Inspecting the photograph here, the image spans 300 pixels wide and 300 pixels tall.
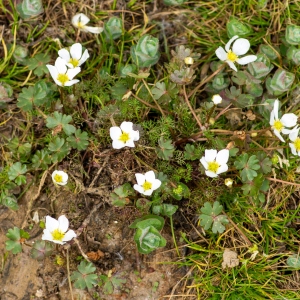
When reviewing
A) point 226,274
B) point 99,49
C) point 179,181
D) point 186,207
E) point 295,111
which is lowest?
point 226,274

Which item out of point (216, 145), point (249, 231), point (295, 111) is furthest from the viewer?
point (295, 111)

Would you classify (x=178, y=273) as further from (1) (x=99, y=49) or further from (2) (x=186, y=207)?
(1) (x=99, y=49)

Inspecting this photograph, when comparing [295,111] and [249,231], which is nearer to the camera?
[249,231]

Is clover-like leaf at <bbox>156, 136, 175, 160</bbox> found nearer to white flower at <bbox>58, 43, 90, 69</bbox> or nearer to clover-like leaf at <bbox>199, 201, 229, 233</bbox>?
clover-like leaf at <bbox>199, 201, 229, 233</bbox>

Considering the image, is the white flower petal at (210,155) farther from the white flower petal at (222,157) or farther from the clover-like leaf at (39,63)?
the clover-like leaf at (39,63)

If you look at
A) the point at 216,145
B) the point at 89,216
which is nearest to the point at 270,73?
the point at 216,145

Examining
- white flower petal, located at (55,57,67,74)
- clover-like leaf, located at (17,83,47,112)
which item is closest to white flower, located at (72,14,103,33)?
white flower petal, located at (55,57,67,74)
